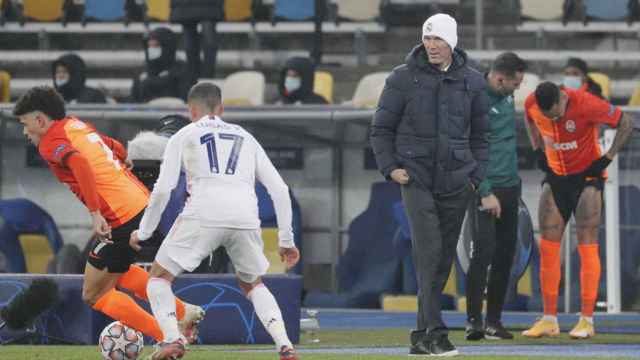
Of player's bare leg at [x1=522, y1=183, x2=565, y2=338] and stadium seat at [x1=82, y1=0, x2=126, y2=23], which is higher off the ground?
stadium seat at [x1=82, y1=0, x2=126, y2=23]

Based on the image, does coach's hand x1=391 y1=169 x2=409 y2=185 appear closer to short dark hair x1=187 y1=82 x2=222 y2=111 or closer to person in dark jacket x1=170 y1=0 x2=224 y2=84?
short dark hair x1=187 y1=82 x2=222 y2=111

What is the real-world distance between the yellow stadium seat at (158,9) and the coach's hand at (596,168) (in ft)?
34.4

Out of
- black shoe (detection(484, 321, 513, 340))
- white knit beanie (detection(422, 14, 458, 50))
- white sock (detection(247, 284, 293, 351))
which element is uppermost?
white knit beanie (detection(422, 14, 458, 50))

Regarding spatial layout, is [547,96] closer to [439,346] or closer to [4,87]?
[439,346]

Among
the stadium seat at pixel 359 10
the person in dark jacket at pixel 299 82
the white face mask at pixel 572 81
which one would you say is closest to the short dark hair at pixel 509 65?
the white face mask at pixel 572 81

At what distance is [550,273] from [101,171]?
411 cm

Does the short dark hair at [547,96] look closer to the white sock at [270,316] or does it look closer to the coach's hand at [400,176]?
Answer: the coach's hand at [400,176]

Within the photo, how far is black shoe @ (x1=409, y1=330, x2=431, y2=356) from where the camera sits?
9.62 m

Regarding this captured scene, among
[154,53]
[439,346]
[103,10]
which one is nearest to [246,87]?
[154,53]

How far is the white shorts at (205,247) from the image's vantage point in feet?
28.5

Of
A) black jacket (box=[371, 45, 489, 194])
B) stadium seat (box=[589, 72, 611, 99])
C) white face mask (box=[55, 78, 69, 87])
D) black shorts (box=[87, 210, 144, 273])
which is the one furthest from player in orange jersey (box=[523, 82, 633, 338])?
white face mask (box=[55, 78, 69, 87])

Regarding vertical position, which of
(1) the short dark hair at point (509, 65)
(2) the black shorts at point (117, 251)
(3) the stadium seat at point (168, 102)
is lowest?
(2) the black shorts at point (117, 251)

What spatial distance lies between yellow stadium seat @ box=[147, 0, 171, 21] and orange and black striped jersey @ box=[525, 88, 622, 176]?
10246 millimetres

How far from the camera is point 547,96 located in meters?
11.8
